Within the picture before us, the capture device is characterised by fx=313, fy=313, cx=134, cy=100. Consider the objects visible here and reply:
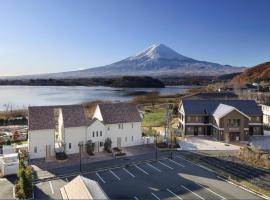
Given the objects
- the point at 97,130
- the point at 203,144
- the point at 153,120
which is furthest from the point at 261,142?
the point at 153,120

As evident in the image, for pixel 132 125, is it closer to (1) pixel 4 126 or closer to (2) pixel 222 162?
(2) pixel 222 162

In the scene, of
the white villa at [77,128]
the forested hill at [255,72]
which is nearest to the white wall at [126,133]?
the white villa at [77,128]

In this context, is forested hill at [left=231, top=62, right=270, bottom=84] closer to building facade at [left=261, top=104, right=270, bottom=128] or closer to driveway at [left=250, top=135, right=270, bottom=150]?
building facade at [left=261, top=104, right=270, bottom=128]

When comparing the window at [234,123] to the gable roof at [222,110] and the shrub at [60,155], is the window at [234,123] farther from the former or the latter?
the shrub at [60,155]

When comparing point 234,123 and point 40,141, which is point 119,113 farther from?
point 234,123

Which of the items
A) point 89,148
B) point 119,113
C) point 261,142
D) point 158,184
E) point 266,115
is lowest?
point 158,184

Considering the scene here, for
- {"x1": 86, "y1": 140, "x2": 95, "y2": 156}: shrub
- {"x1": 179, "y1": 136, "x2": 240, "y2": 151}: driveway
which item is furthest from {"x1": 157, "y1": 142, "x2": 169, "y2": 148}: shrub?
{"x1": 86, "y1": 140, "x2": 95, "y2": 156}: shrub

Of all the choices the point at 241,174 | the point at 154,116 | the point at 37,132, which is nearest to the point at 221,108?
the point at 241,174
